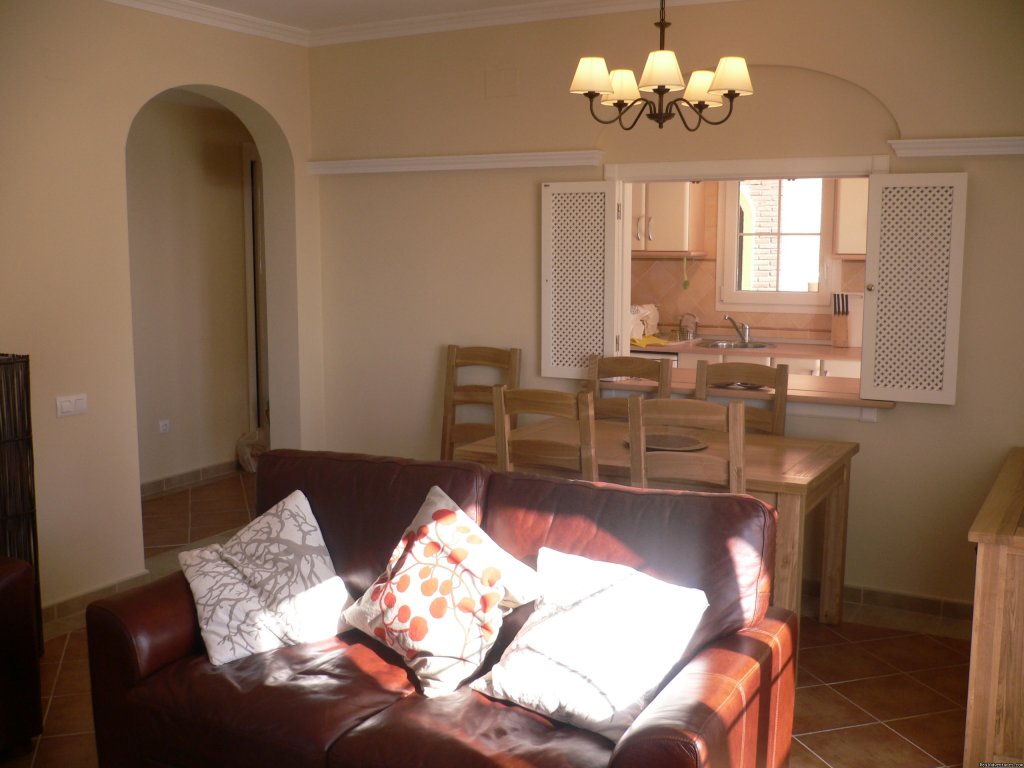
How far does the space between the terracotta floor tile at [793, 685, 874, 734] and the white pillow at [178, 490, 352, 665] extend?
5.45 ft

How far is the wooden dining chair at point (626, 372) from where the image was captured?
15.7ft

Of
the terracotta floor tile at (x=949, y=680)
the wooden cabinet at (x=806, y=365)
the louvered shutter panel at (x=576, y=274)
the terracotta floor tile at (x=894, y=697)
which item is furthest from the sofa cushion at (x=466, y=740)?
the wooden cabinet at (x=806, y=365)

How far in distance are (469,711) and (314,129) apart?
13.4ft

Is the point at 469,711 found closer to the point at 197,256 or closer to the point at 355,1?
the point at 355,1

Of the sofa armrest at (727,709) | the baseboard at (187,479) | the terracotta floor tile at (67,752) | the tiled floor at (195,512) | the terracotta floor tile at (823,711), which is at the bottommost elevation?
the terracotta floor tile at (67,752)

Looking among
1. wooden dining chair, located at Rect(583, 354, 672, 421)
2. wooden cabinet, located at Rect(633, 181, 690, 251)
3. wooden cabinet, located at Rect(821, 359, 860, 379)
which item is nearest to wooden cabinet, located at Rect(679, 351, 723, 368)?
wooden cabinet, located at Rect(821, 359, 860, 379)

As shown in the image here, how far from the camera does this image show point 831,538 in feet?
14.1

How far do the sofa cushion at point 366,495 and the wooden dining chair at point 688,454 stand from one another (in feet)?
2.42

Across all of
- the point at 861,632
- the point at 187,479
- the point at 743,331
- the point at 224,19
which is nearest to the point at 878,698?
the point at 861,632

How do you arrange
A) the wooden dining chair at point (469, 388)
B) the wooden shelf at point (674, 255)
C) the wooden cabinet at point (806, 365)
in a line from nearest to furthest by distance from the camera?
the wooden dining chair at point (469, 388) < the wooden cabinet at point (806, 365) < the wooden shelf at point (674, 255)

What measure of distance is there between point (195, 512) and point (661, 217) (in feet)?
12.8

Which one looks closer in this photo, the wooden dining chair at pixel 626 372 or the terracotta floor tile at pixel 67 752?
the terracotta floor tile at pixel 67 752

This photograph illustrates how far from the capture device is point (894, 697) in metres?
3.64

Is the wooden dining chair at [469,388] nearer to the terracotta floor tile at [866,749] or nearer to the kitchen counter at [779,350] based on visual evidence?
the kitchen counter at [779,350]
